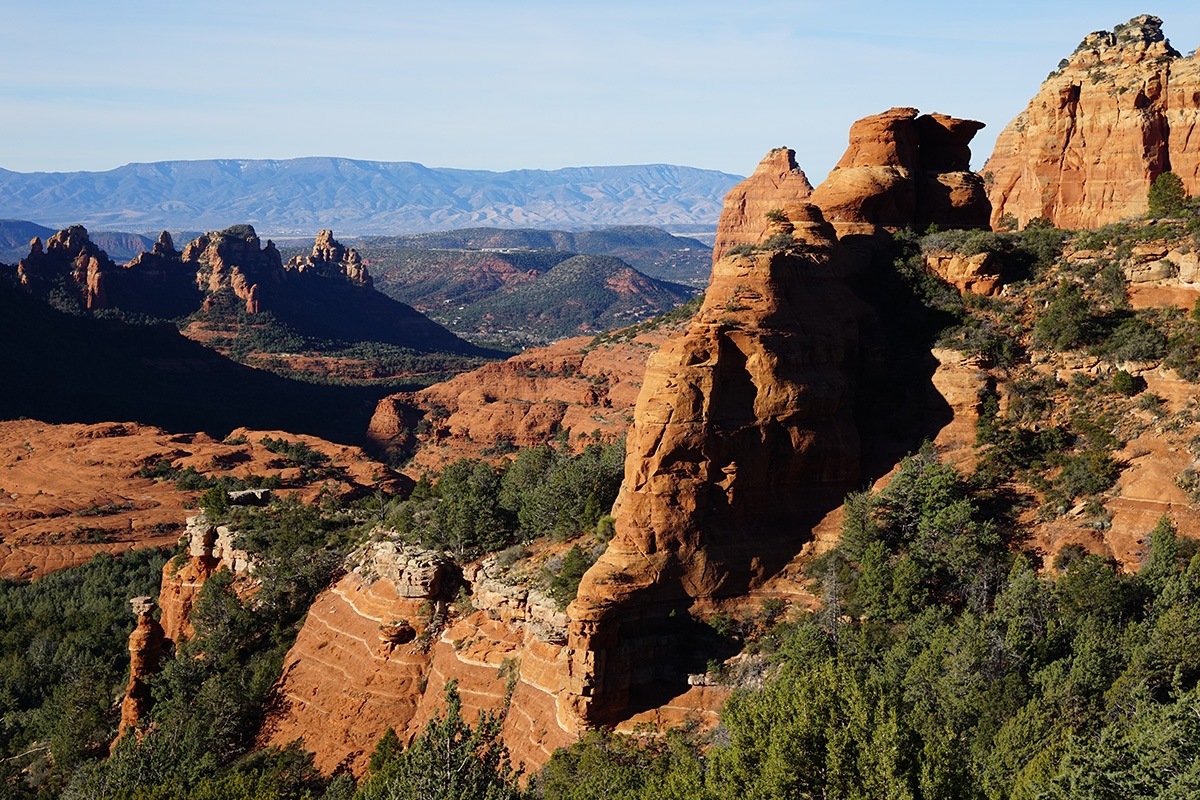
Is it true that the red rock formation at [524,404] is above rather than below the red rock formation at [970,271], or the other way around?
below

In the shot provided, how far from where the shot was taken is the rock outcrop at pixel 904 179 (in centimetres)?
4906

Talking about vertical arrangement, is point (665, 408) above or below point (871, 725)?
above

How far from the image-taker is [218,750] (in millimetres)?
38281

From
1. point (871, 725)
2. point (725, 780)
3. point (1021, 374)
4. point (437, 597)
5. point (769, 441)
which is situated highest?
point (1021, 374)

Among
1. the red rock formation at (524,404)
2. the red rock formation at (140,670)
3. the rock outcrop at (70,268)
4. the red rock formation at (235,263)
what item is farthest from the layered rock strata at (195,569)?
the red rock formation at (235,263)

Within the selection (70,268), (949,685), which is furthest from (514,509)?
(70,268)

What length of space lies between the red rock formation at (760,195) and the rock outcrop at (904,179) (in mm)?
71249

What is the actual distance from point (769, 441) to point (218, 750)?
2222 centimetres

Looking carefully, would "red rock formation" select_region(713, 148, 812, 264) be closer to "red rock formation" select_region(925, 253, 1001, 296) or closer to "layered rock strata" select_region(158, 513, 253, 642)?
"red rock formation" select_region(925, 253, 1001, 296)

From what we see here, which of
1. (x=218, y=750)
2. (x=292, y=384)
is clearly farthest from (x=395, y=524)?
(x=292, y=384)

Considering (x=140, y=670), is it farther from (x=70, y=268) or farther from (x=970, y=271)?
(x=70, y=268)

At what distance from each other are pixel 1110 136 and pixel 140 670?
200 ft

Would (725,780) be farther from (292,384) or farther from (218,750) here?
(292,384)

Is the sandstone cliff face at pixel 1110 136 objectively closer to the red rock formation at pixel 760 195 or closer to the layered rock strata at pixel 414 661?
the layered rock strata at pixel 414 661
